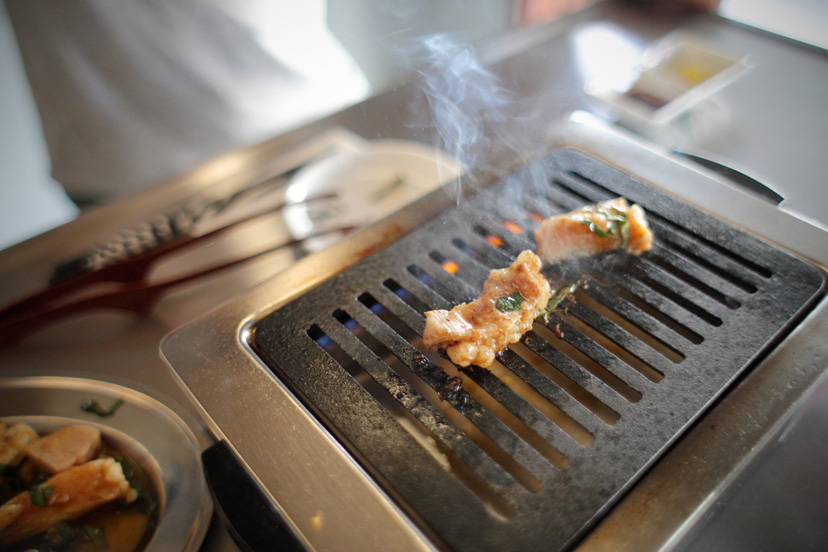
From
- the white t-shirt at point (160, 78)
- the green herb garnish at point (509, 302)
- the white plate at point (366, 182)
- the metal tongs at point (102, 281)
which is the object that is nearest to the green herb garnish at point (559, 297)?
the green herb garnish at point (509, 302)

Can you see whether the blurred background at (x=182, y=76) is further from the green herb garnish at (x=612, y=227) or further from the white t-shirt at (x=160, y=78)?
the green herb garnish at (x=612, y=227)

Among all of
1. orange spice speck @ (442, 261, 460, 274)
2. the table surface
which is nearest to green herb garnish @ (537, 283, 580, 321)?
orange spice speck @ (442, 261, 460, 274)

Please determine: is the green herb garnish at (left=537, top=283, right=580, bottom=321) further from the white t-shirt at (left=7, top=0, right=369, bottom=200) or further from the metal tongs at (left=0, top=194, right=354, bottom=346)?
the white t-shirt at (left=7, top=0, right=369, bottom=200)

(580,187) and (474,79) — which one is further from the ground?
(474,79)

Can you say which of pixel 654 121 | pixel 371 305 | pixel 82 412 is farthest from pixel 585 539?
pixel 654 121

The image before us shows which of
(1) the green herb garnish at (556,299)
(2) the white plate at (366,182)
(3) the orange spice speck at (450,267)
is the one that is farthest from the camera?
(2) the white plate at (366,182)

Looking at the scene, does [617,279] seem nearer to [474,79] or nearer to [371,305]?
[371,305]
